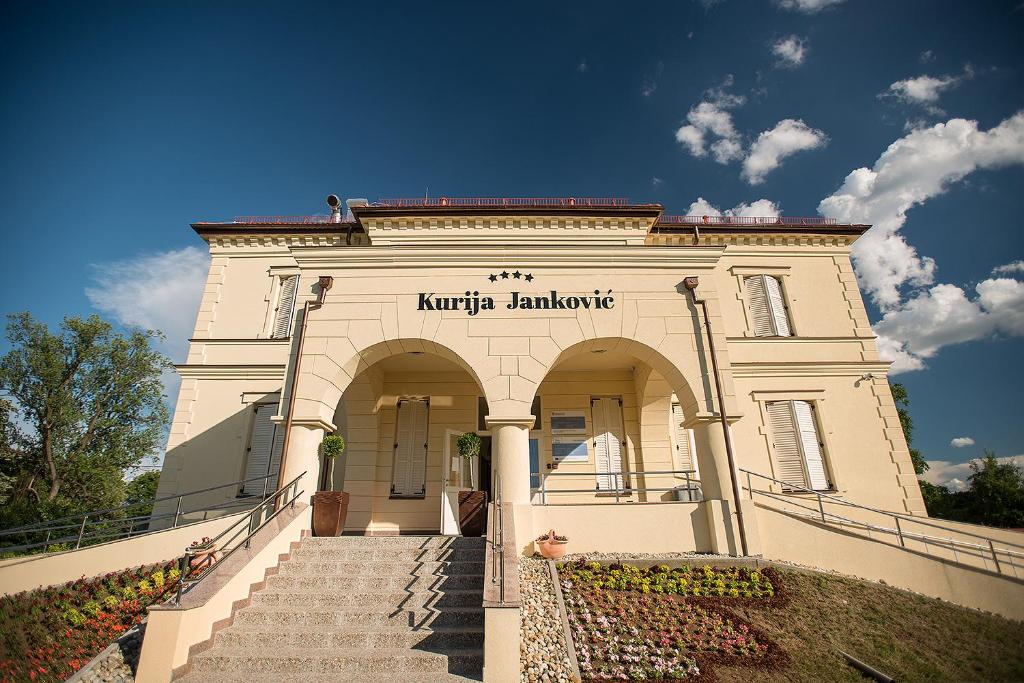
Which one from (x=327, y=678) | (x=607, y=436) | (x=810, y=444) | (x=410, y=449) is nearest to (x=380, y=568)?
(x=327, y=678)

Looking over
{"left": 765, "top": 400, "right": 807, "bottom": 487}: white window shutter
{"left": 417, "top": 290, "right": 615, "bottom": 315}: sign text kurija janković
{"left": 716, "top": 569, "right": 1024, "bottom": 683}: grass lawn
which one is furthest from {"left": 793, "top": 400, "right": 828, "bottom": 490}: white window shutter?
A: {"left": 417, "top": 290, "right": 615, "bottom": 315}: sign text kurija janković

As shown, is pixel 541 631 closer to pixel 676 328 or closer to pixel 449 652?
pixel 449 652

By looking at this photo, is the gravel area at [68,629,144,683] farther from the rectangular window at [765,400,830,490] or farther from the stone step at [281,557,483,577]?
the rectangular window at [765,400,830,490]

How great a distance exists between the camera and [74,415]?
87.4ft

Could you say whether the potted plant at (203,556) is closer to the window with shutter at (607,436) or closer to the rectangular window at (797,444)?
the window with shutter at (607,436)

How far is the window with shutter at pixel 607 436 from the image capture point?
1287cm

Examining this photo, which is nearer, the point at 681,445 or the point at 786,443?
the point at 786,443

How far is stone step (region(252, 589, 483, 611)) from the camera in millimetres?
6523

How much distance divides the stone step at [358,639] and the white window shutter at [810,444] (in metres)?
11.1

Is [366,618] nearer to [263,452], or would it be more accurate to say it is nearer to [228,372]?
[263,452]

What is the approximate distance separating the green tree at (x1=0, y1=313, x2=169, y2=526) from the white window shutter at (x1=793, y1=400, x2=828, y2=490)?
32.2m

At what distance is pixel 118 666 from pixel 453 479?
754 cm


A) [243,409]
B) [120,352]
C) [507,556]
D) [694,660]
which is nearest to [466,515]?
[507,556]

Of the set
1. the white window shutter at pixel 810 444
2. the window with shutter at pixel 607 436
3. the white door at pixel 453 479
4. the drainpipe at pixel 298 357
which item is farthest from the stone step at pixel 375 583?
the white window shutter at pixel 810 444
